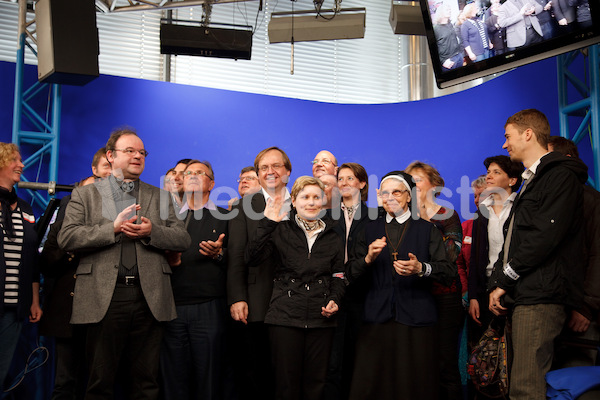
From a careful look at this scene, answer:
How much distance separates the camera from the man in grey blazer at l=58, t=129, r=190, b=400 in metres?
3.02

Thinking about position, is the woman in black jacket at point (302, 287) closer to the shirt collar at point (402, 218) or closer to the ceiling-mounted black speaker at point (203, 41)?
the shirt collar at point (402, 218)

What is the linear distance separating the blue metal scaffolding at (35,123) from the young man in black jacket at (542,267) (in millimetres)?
3928

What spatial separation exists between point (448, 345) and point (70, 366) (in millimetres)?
2501

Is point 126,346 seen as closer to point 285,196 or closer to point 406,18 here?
point 285,196

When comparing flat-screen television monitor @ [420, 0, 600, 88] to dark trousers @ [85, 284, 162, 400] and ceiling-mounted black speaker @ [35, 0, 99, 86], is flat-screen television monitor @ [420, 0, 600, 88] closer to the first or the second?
ceiling-mounted black speaker @ [35, 0, 99, 86]

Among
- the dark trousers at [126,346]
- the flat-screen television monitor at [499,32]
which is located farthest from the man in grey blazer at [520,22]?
the dark trousers at [126,346]

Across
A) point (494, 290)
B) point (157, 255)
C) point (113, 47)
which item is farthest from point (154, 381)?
point (113, 47)

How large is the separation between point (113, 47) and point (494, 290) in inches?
223

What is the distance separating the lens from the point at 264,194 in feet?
13.0

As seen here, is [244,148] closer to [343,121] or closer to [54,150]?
[343,121]

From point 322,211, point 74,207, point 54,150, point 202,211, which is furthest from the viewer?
point 54,150

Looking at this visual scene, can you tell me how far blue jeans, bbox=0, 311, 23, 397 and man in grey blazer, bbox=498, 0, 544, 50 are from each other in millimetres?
3939

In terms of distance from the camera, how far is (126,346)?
10.4 feet

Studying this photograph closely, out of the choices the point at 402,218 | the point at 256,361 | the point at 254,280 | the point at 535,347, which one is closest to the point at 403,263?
the point at 402,218
